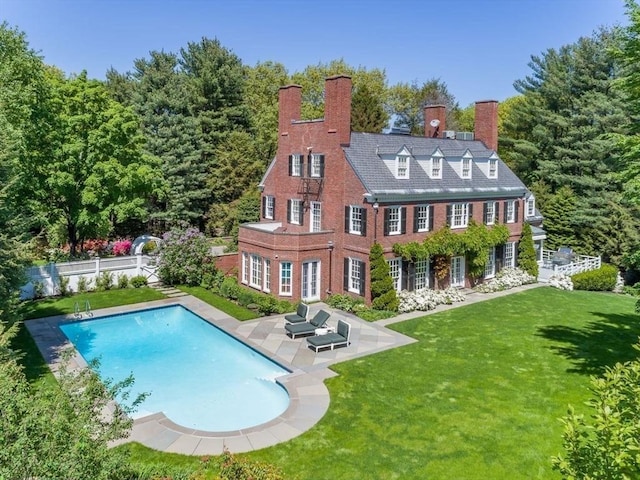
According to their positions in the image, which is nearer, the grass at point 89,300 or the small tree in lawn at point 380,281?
the grass at point 89,300

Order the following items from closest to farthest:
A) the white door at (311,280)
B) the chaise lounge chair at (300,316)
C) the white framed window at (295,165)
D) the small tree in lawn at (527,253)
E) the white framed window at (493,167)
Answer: the chaise lounge chair at (300,316), the white door at (311,280), the white framed window at (295,165), the white framed window at (493,167), the small tree in lawn at (527,253)

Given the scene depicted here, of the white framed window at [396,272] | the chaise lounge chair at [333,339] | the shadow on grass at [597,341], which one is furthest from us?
the white framed window at [396,272]

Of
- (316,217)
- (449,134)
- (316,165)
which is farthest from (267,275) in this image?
(449,134)

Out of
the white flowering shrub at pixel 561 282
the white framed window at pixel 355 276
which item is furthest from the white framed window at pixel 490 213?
the white framed window at pixel 355 276

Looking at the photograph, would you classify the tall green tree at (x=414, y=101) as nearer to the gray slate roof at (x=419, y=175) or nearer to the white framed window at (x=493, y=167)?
the gray slate roof at (x=419, y=175)

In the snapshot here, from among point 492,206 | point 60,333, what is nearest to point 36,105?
point 60,333

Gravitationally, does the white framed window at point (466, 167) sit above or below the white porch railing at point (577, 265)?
above

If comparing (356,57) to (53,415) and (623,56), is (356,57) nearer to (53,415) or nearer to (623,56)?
(623,56)

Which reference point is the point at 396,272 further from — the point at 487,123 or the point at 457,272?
the point at 487,123
